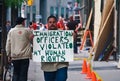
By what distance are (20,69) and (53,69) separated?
248 cm

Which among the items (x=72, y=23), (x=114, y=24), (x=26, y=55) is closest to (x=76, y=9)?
(x=72, y=23)

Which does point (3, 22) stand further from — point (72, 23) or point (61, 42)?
point (72, 23)

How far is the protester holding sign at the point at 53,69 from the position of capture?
10883mm

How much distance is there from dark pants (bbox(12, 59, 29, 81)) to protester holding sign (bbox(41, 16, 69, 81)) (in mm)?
1921

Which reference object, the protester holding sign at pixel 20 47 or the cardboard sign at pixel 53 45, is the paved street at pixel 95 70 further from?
the cardboard sign at pixel 53 45

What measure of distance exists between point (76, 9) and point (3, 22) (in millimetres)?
35872

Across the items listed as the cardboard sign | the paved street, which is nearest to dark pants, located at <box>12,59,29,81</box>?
the cardboard sign

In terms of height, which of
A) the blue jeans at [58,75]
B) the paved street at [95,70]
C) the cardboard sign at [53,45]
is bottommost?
the paved street at [95,70]

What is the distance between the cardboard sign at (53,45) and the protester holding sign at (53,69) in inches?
16.2

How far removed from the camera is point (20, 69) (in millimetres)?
13289

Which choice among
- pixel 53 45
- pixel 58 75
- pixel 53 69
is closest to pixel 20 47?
pixel 53 45

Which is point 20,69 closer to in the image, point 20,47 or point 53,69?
point 20,47

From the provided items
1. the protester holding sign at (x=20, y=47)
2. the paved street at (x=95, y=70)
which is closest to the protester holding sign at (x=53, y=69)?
the protester holding sign at (x=20, y=47)

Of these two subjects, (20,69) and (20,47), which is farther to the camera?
(20,69)
